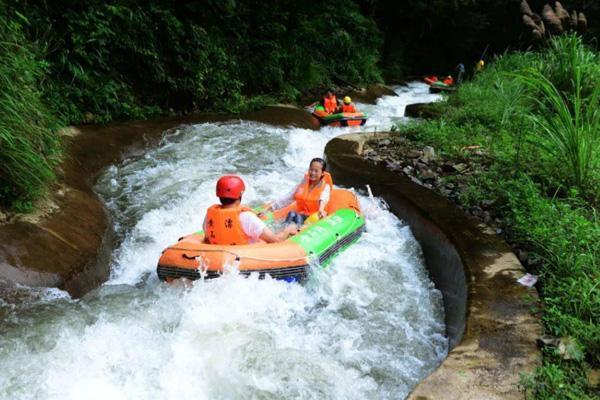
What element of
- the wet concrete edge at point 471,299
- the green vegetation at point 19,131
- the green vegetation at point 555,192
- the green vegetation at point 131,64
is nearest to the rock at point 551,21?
the green vegetation at point 555,192

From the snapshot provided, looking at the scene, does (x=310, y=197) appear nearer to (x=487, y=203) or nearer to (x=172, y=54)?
(x=487, y=203)

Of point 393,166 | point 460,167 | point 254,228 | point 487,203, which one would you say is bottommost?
point 393,166

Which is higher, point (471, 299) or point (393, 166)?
point (471, 299)

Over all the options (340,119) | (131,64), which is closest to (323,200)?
(131,64)

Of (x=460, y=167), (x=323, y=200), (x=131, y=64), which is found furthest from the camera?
(x=131, y=64)

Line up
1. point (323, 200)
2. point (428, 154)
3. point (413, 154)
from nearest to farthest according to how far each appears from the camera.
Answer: point (323, 200), point (428, 154), point (413, 154)

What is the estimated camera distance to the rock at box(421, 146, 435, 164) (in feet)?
22.2

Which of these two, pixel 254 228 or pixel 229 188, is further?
pixel 254 228

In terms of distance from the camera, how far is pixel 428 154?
6977 millimetres

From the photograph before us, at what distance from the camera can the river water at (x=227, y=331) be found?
9.76 ft

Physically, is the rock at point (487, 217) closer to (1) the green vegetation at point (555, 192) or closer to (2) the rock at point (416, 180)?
(1) the green vegetation at point (555, 192)

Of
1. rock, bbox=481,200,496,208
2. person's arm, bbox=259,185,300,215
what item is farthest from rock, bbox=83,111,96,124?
rock, bbox=481,200,496,208

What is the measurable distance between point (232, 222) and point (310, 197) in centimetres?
161

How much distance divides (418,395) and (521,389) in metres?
0.58
